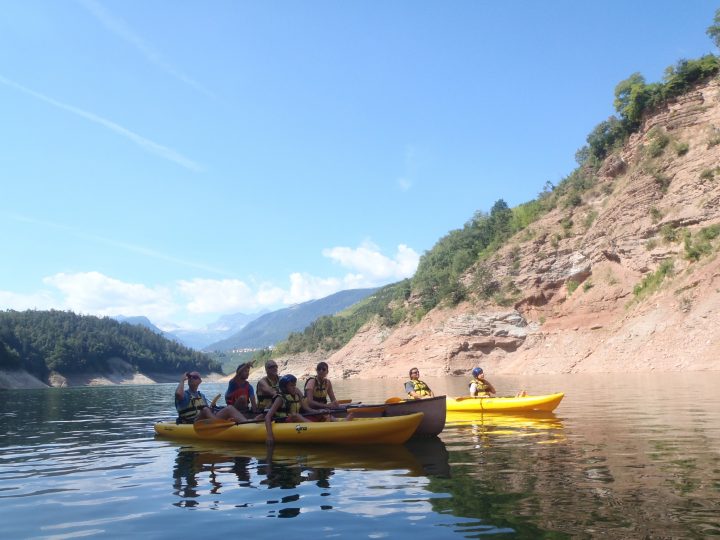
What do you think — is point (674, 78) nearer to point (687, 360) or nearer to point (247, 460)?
point (687, 360)

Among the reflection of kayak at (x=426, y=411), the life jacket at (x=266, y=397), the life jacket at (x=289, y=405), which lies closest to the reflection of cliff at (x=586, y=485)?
the reflection of kayak at (x=426, y=411)

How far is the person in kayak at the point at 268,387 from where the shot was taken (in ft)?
47.9

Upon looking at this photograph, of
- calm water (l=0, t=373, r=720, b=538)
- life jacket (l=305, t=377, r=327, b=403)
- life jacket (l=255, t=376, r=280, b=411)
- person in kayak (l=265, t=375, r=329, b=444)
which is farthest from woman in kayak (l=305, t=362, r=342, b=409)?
calm water (l=0, t=373, r=720, b=538)

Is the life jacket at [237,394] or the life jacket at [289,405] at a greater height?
the life jacket at [237,394]

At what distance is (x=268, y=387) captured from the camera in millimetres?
14633

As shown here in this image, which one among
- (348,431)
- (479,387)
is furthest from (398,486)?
(479,387)

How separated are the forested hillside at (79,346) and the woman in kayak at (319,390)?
10346 cm

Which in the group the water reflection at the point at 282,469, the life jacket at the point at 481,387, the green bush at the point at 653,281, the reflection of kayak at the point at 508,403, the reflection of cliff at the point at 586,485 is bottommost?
the reflection of cliff at the point at 586,485

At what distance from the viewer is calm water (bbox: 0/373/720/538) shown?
22.0 ft

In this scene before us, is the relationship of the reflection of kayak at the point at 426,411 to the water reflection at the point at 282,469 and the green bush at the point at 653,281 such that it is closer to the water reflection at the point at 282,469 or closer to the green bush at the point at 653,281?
the water reflection at the point at 282,469

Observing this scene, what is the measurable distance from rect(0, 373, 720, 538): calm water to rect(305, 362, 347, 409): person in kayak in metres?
1.66

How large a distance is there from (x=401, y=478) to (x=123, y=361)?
155m

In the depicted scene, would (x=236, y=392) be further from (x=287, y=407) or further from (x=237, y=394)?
(x=287, y=407)

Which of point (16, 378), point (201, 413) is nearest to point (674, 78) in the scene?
point (201, 413)
